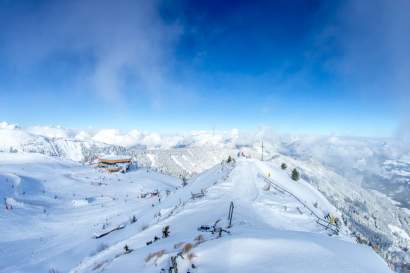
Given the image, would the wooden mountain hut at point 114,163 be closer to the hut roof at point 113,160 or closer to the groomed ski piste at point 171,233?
the hut roof at point 113,160

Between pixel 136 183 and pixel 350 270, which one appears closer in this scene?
pixel 350 270

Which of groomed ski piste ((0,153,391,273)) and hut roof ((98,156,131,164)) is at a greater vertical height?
hut roof ((98,156,131,164))

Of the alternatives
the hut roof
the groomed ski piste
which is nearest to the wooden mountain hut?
the hut roof

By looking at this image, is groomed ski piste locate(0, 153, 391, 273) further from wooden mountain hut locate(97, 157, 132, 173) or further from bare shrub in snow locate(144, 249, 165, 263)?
wooden mountain hut locate(97, 157, 132, 173)

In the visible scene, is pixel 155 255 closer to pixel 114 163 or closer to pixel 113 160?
pixel 114 163

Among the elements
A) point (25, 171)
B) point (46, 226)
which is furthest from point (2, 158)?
point (46, 226)

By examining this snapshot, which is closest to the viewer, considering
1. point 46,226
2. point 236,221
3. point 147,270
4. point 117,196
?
point 147,270

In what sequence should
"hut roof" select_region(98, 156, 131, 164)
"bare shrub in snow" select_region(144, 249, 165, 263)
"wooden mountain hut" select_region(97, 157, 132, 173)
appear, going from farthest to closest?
"hut roof" select_region(98, 156, 131, 164)
"wooden mountain hut" select_region(97, 157, 132, 173)
"bare shrub in snow" select_region(144, 249, 165, 263)

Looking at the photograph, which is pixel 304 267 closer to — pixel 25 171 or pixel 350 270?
pixel 350 270
